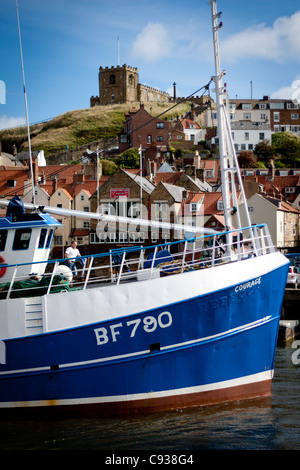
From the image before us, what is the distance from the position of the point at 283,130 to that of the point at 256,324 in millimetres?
91068

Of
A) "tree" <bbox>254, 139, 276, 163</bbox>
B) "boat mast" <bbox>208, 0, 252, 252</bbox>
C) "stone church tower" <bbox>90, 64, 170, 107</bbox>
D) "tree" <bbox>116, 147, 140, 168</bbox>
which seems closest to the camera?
"boat mast" <bbox>208, 0, 252, 252</bbox>

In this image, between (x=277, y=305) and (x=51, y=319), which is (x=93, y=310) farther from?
(x=277, y=305)

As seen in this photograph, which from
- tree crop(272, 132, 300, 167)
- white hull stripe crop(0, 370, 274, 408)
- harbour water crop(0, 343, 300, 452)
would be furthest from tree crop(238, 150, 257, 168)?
white hull stripe crop(0, 370, 274, 408)

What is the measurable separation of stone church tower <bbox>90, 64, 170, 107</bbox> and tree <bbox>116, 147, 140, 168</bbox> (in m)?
52.8

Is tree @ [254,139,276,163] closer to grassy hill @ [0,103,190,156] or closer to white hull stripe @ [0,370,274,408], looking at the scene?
grassy hill @ [0,103,190,156]

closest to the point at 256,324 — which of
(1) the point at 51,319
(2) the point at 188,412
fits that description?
(2) the point at 188,412

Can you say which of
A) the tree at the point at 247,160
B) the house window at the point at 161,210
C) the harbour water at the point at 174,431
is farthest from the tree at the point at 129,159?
the harbour water at the point at 174,431

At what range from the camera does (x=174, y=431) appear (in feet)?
37.9

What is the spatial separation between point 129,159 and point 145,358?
71.7 meters

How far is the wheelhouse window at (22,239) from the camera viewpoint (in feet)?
48.4

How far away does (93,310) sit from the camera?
12328 mm

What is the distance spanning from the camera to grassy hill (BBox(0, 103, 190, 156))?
113944mm

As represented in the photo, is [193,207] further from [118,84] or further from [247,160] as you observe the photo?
[118,84]

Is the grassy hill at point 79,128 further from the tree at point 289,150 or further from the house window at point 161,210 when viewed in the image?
the house window at point 161,210
